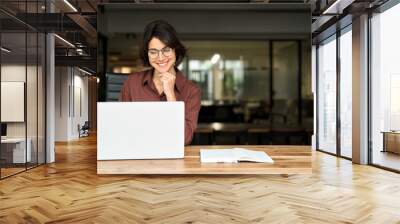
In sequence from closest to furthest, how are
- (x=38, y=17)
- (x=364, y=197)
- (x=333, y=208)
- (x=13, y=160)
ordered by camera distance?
(x=333, y=208) → (x=364, y=197) → (x=13, y=160) → (x=38, y=17)

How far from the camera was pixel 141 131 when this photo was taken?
4.51 feet

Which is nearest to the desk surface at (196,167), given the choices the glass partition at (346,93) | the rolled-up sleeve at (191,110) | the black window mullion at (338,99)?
the rolled-up sleeve at (191,110)

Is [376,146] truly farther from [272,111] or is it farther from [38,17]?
[38,17]

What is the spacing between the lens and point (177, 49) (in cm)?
150

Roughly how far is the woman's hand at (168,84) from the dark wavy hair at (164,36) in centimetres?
7

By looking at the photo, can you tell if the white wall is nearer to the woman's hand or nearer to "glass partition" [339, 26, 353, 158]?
the woman's hand

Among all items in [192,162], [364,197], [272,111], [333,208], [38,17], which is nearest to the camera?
[192,162]

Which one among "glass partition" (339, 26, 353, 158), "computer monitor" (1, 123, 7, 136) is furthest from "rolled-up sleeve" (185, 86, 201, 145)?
"glass partition" (339, 26, 353, 158)

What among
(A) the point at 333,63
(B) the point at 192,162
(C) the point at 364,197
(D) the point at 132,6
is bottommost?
(C) the point at 364,197

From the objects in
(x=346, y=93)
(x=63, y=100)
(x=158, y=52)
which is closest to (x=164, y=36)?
(x=158, y=52)

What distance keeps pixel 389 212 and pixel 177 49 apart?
149 centimetres

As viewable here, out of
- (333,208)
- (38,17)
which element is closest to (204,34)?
(333,208)

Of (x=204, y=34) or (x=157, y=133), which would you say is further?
(x=204, y=34)

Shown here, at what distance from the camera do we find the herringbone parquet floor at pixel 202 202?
1.85 metres
